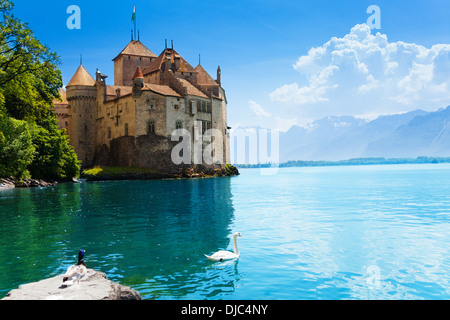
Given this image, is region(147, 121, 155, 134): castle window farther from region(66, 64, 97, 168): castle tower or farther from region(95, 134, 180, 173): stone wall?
region(66, 64, 97, 168): castle tower

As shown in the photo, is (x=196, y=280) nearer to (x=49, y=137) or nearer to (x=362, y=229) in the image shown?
(x=362, y=229)

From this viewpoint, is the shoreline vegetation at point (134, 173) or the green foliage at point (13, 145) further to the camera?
the shoreline vegetation at point (134, 173)

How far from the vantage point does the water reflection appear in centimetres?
1284

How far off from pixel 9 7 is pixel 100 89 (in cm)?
6371

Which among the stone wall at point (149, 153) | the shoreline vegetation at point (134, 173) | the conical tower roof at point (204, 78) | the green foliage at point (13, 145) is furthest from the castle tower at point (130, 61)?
the green foliage at point (13, 145)

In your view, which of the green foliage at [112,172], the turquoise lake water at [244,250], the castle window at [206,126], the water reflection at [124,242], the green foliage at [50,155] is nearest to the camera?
the turquoise lake water at [244,250]

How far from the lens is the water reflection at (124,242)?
1284 centimetres

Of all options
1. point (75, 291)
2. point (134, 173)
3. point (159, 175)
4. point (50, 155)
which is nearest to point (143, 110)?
point (134, 173)

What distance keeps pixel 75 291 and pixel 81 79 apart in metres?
98.1

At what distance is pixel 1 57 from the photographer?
33000 millimetres

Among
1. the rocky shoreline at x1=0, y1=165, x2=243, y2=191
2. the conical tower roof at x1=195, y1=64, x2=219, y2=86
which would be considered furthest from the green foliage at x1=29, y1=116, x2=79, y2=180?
the conical tower roof at x1=195, y1=64, x2=219, y2=86

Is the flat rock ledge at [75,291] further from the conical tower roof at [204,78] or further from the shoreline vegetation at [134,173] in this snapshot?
the conical tower roof at [204,78]

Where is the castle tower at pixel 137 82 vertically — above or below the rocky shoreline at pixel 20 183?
above
